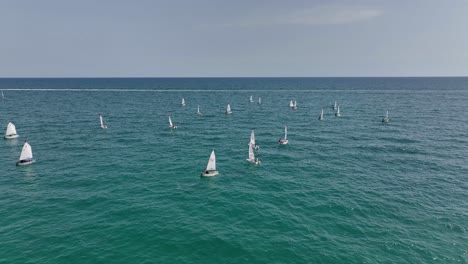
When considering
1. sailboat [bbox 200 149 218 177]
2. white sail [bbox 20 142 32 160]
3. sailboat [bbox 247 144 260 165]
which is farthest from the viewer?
sailboat [bbox 247 144 260 165]

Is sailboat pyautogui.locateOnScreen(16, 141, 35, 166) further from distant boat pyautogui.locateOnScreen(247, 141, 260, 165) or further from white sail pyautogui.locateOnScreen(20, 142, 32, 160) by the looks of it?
distant boat pyautogui.locateOnScreen(247, 141, 260, 165)

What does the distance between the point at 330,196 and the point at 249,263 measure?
23.3m

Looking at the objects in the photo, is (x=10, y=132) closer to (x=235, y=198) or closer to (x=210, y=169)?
(x=210, y=169)

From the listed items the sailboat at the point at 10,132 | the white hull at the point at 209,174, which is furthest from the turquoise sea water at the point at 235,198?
the sailboat at the point at 10,132

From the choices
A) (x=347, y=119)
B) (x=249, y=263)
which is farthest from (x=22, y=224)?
(x=347, y=119)

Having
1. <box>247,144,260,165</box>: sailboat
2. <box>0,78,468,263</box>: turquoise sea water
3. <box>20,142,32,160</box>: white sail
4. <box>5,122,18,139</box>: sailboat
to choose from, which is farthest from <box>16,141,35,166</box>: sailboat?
<box>247,144,260,165</box>: sailboat

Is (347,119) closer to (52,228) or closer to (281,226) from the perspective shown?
(281,226)

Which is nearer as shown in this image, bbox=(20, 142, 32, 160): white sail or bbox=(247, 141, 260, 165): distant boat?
bbox=(20, 142, 32, 160): white sail

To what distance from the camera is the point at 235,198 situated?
47.6 meters

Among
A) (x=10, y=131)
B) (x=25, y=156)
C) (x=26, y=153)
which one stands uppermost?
(x=10, y=131)

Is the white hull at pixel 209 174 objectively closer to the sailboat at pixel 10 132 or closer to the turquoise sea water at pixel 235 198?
the turquoise sea water at pixel 235 198

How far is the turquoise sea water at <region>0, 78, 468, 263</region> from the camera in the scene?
110 ft

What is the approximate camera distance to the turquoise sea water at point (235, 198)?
33438 millimetres

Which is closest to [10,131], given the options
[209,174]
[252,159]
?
[209,174]
